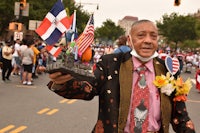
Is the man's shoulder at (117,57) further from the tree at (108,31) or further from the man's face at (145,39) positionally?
the tree at (108,31)

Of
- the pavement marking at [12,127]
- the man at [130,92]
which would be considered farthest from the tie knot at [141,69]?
the pavement marking at [12,127]

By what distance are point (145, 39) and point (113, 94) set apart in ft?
1.58

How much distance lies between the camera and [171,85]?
9.41 ft

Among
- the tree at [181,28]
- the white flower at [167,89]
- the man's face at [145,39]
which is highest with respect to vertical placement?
the tree at [181,28]

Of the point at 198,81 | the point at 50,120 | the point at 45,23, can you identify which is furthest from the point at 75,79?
the point at 198,81

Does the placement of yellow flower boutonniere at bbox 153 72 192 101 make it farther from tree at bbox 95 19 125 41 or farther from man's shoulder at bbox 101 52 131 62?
tree at bbox 95 19 125 41

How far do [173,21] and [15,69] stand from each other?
172 ft

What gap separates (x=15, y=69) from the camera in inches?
695

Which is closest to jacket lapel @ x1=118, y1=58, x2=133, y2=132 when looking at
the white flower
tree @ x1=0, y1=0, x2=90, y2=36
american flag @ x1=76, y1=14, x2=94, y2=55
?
the white flower

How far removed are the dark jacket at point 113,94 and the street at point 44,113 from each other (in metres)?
4.38

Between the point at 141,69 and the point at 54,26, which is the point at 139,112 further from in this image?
the point at 54,26

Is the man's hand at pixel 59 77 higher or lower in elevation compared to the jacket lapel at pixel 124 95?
higher

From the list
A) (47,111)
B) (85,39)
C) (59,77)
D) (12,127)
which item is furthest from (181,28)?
(59,77)

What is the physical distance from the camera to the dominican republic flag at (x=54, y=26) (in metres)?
3.21
